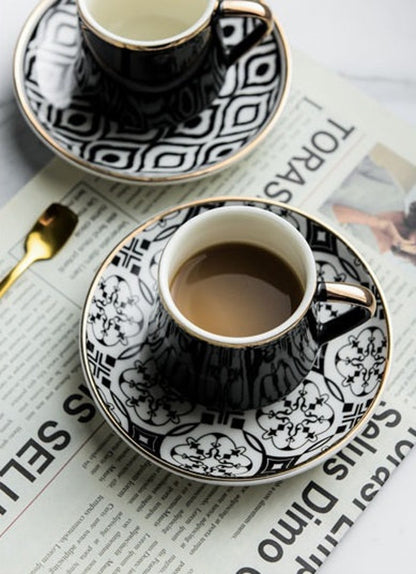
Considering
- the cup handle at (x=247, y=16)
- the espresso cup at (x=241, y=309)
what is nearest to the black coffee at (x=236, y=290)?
the espresso cup at (x=241, y=309)

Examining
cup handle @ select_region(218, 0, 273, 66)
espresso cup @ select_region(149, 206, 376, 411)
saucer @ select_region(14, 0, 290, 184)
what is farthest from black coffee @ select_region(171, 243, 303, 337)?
cup handle @ select_region(218, 0, 273, 66)

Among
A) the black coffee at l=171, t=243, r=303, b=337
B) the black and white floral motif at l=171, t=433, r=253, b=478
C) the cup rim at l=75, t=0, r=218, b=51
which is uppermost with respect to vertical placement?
the cup rim at l=75, t=0, r=218, b=51

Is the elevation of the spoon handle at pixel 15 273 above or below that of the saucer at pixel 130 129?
below

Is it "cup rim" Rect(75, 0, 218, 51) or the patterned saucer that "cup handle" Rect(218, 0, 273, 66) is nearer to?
"cup rim" Rect(75, 0, 218, 51)

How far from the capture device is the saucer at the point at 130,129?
0.85 meters

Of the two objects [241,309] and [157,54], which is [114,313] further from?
[157,54]

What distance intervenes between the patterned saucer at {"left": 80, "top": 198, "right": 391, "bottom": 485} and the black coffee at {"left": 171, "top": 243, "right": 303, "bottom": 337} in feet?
0.17

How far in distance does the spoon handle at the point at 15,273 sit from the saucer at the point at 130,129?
9cm

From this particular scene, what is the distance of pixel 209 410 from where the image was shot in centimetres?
75

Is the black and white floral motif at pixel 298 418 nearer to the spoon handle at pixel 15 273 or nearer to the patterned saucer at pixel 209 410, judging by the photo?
the patterned saucer at pixel 209 410

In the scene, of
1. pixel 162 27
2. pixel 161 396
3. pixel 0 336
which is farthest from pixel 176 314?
pixel 162 27

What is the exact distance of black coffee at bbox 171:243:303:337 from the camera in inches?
29.1

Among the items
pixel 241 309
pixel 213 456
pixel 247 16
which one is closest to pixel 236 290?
pixel 241 309

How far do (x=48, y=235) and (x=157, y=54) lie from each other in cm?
19
